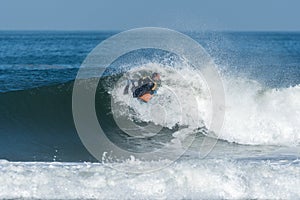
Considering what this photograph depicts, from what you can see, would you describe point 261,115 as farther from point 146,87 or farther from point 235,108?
point 146,87

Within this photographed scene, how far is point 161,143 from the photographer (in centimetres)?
1282

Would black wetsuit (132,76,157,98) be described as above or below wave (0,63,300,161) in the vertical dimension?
above

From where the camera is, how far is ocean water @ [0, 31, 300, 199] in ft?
29.1

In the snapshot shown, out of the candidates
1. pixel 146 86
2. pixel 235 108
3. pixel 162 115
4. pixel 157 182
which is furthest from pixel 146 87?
pixel 157 182

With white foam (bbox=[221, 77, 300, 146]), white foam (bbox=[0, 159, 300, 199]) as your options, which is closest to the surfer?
white foam (bbox=[221, 77, 300, 146])

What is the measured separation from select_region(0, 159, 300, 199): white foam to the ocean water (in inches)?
0.7

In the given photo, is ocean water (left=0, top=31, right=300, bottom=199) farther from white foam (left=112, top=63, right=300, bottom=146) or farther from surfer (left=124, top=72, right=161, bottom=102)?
surfer (left=124, top=72, right=161, bottom=102)

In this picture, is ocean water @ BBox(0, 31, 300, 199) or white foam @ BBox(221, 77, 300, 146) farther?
white foam @ BBox(221, 77, 300, 146)

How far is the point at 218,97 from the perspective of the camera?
1516cm

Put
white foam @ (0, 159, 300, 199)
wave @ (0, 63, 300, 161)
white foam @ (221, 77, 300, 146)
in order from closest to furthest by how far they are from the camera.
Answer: white foam @ (0, 159, 300, 199) < wave @ (0, 63, 300, 161) < white foam @ (221, 77, 300, 146)

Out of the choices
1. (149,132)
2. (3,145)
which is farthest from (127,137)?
(3,145)

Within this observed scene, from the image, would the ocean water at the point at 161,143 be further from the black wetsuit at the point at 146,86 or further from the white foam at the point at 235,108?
the black wetsuit at the point at 146,86

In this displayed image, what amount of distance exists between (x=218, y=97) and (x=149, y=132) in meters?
2.57

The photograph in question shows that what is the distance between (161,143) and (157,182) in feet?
12.9
